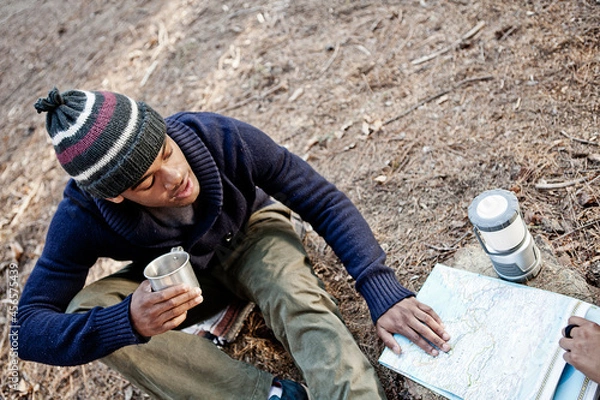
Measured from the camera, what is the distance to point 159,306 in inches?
73.5

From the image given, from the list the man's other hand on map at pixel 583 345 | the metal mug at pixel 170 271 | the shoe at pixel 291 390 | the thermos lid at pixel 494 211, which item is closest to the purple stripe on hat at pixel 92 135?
the metal mug at pixel 170 271

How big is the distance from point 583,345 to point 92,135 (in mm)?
1790

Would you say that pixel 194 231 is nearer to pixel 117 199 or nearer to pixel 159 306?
pixel 117 199

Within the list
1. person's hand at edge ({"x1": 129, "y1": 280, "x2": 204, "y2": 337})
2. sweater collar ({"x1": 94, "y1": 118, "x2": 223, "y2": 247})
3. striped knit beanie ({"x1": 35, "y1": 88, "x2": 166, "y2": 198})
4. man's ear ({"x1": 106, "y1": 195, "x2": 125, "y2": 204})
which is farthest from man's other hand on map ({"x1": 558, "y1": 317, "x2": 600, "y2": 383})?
man's ear ({"x1": 106, "y1": 195, "x2": 125, "y2": 204})

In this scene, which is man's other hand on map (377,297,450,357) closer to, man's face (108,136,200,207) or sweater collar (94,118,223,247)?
sweater collar (94,118,223,247)

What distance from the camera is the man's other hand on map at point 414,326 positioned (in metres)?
1.92

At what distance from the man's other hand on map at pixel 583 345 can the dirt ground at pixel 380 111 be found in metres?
0.45

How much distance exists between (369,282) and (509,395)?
648 mm

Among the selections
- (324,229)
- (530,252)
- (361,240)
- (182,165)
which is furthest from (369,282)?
(182,165)

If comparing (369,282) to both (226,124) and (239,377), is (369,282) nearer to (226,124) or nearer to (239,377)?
(239,377)

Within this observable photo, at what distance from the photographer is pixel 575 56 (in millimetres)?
2756

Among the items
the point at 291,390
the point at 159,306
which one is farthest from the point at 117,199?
the point at 291,390

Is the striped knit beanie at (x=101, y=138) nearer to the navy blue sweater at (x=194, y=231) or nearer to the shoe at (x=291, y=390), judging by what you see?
the navy blue sweater at (x=194, y=231)

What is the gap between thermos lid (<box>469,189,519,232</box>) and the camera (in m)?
1.78
